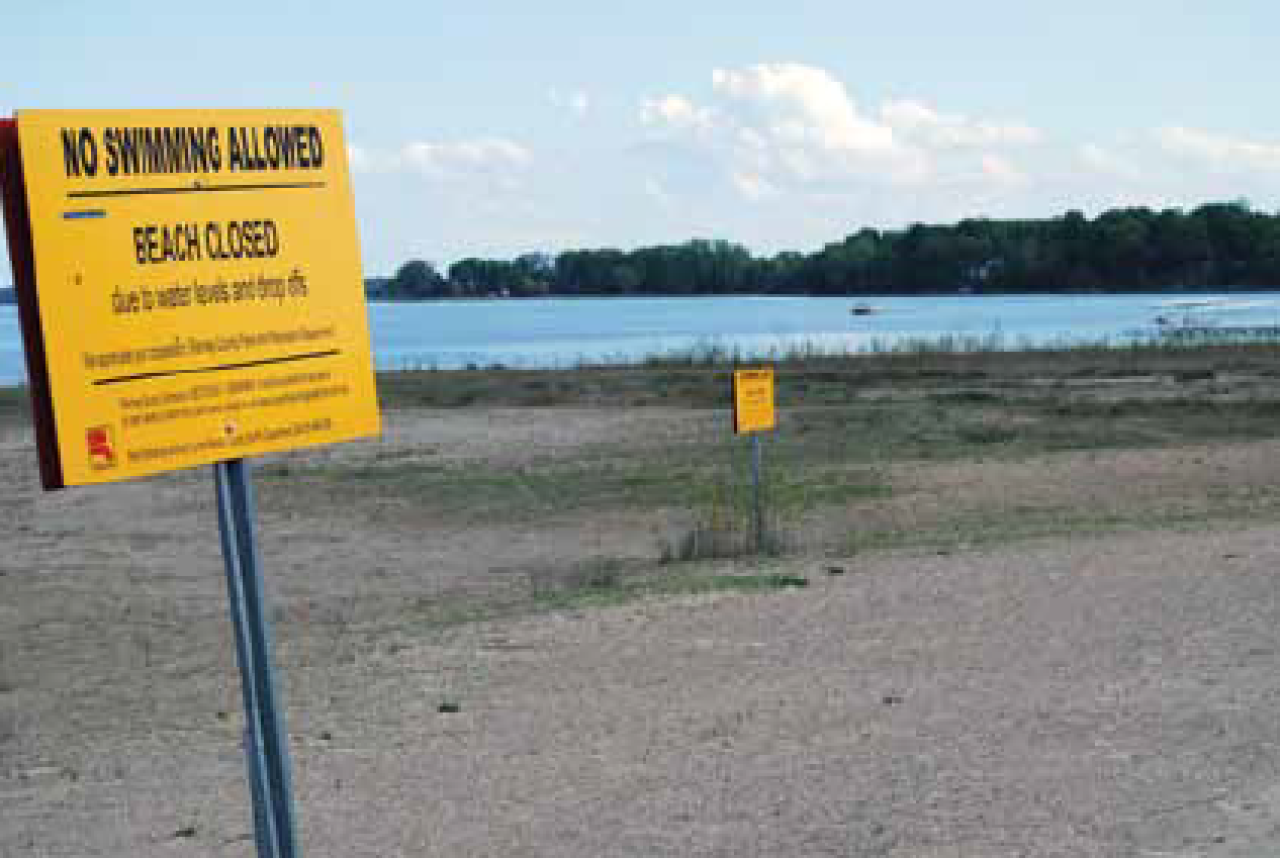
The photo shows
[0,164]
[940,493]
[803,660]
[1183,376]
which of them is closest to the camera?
[0,164]

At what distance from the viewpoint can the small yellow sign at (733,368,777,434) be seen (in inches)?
569

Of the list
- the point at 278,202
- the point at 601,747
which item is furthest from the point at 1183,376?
the point at 278,202

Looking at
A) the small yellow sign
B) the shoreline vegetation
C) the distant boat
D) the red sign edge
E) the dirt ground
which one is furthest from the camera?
the distant boat

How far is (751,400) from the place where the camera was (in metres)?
14.7

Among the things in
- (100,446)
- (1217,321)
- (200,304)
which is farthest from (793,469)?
(1217,321)

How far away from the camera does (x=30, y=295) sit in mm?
3873

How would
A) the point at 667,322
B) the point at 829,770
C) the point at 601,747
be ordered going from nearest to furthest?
the point at 829,770 → the point at 601,747 → the point at 667,322

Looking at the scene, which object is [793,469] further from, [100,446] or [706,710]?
[100,446]

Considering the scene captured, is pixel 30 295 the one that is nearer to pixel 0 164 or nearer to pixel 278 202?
pixel 0 164

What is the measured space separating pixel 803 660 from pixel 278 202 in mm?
5928

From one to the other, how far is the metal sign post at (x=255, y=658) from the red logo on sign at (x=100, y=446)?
33cm

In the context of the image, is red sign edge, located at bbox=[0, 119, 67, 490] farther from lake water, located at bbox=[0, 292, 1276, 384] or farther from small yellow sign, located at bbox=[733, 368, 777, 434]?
lake water, located at bbox=[0, 292, 1276, 384]

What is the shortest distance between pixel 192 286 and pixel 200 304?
0.15 feet

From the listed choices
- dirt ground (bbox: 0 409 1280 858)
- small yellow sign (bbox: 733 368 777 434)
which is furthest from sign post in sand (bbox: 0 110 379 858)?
small yellow sign (bbox: 733 368 777 434)
